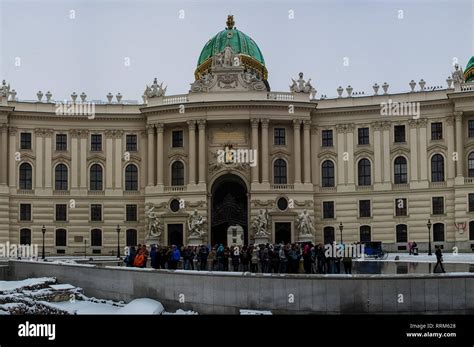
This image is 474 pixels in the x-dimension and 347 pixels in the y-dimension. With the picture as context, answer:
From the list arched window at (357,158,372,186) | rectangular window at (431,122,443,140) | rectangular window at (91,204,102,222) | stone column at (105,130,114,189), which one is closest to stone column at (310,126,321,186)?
arched window at (357,158,372,186)

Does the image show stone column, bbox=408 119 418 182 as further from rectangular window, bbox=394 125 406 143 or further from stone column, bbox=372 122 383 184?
stone column, bbox=372 122 383 184

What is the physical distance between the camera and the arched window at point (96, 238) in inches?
2955

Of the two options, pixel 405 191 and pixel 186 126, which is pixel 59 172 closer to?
pixel 186 126

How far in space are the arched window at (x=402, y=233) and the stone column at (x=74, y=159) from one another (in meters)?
32.3

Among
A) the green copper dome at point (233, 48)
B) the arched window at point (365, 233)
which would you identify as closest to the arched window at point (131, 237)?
the green copper dome at point (233, 48)

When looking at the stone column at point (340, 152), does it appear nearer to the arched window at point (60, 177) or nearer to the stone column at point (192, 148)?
the stone column at point (192, 148)

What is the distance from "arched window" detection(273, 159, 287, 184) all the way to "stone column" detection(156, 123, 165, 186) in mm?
11295

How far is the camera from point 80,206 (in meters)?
75.5

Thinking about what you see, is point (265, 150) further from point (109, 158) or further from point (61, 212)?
point (61, 212)

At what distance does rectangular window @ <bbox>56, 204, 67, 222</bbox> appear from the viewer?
75.2m
